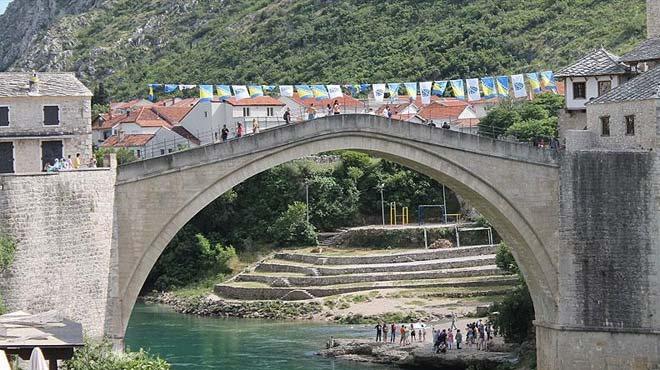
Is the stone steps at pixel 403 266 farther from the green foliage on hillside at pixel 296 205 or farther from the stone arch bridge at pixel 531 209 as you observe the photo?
the stone arch bridge at pixel 531 209

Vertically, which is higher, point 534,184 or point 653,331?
point 534,184

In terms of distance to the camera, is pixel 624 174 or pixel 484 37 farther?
pixel 484 37

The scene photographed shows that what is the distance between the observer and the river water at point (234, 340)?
159 feet

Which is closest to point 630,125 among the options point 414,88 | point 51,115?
point 51,115

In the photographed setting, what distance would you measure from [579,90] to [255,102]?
35245 mm

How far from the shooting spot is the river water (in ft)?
159

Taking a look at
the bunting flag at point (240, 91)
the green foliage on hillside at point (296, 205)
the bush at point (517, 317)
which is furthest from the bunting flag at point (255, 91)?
the bush at point (517, 317)

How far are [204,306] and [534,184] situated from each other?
2882 cm

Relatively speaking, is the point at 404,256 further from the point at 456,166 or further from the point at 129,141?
the point at 456,166

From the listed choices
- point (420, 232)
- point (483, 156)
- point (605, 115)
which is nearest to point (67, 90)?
point (483, 156)

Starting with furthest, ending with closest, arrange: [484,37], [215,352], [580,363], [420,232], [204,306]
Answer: [484,37] → [420,232] → [204,306] → [215,352] → [580,363]

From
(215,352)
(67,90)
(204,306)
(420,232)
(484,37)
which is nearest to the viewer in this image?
(67,90)

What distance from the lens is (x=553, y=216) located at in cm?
4050

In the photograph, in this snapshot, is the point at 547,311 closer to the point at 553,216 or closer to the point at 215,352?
the point at 553,216
